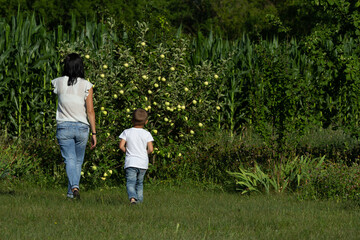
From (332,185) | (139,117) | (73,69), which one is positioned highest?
(73,69)

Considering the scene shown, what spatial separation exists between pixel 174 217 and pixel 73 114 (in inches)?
81.7

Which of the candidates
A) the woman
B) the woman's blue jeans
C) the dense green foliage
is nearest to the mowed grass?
the woman's blue jeans

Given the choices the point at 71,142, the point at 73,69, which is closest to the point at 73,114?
the point at 71,142

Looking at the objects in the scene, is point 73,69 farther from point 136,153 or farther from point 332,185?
point 332,185

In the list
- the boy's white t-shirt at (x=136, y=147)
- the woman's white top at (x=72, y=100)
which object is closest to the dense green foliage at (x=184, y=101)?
the woman's white top at (x=72, y=100)

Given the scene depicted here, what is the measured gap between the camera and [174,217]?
→ 6.32 meters

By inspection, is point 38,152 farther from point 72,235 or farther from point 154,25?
point 72,235

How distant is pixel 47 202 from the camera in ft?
23.8

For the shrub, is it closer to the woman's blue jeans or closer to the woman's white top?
the woman's blue jeans

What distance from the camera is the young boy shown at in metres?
7.20

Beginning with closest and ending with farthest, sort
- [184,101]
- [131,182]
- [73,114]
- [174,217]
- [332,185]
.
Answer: [174,217]
[131,182]
[73,114]
[332,185]
[184,101]

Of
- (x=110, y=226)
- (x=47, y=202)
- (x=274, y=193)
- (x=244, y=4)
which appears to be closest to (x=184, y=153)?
(x=274, y=193)

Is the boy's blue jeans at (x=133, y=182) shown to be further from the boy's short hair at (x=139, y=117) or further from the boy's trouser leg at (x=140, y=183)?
the boy's short hair at (x=139, y=117)

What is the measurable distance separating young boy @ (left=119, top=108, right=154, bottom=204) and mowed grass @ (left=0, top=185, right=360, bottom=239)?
241 millimetres
